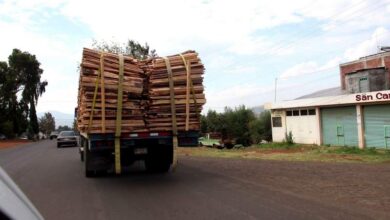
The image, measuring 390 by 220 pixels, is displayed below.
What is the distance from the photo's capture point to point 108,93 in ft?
36.2

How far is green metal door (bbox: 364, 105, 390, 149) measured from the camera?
90.0 ft

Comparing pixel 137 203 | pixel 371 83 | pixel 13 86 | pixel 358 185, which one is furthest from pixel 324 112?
pixel 13 86

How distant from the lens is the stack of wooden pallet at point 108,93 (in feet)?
35.7

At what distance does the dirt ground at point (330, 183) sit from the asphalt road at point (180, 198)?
5cm

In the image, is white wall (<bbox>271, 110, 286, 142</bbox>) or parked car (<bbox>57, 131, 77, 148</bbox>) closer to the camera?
white wall (<bbox>271, 110, 286, 142</bbox>)

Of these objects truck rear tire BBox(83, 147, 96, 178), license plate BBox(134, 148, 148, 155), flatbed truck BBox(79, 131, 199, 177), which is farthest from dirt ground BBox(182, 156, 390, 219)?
truck rear tire BBox(83, 147, 96, 178)

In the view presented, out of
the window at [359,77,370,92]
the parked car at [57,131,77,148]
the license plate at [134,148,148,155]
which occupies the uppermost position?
the window at [359,77,370,92]

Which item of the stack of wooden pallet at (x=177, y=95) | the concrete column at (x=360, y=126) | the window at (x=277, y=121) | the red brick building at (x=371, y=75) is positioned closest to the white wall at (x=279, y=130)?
the window at (x=277, y=121)

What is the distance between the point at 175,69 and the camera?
11719 millimetres

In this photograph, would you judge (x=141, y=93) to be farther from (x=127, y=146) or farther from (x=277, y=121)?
(x=277, y=121)

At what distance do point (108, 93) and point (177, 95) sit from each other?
1.69 metres

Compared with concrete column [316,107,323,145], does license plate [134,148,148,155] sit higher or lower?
lower

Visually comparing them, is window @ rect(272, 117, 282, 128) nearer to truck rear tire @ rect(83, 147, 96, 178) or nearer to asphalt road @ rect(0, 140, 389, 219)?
asphalt road @ rect(0, 140, 389, 219)

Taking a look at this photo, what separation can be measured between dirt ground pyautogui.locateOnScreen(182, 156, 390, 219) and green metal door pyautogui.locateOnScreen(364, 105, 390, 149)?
13614mm
